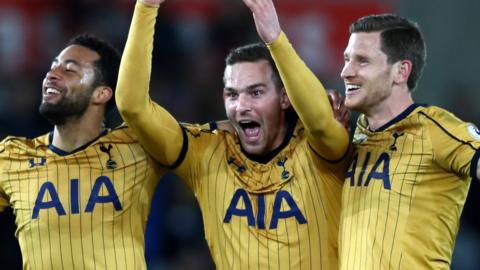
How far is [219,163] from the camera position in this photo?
446 centimetres

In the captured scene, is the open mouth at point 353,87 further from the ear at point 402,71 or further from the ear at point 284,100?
the ear at point 284,100

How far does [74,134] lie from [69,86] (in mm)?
228

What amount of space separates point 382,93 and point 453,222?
0.64 m

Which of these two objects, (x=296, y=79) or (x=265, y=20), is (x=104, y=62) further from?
(x=296, y=79)

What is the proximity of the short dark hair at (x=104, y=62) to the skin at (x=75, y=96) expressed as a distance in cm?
3

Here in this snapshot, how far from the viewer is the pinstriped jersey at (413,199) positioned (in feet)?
13.3

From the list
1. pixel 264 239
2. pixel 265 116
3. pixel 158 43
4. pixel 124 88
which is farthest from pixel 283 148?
pixel 158 43

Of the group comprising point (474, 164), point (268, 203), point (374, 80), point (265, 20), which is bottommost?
point (268, 203)

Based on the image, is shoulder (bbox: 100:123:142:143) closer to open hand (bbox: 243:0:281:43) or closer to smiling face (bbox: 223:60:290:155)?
smiling face (bbox: 223:60:290:155)

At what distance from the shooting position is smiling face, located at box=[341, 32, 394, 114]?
14.0 ft

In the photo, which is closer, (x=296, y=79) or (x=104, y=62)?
(x=296, y=79)

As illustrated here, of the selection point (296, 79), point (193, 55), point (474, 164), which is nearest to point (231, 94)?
point (296, 79)

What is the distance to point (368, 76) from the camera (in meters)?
4.27

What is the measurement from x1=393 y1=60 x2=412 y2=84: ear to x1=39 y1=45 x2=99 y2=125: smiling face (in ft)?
4.74
